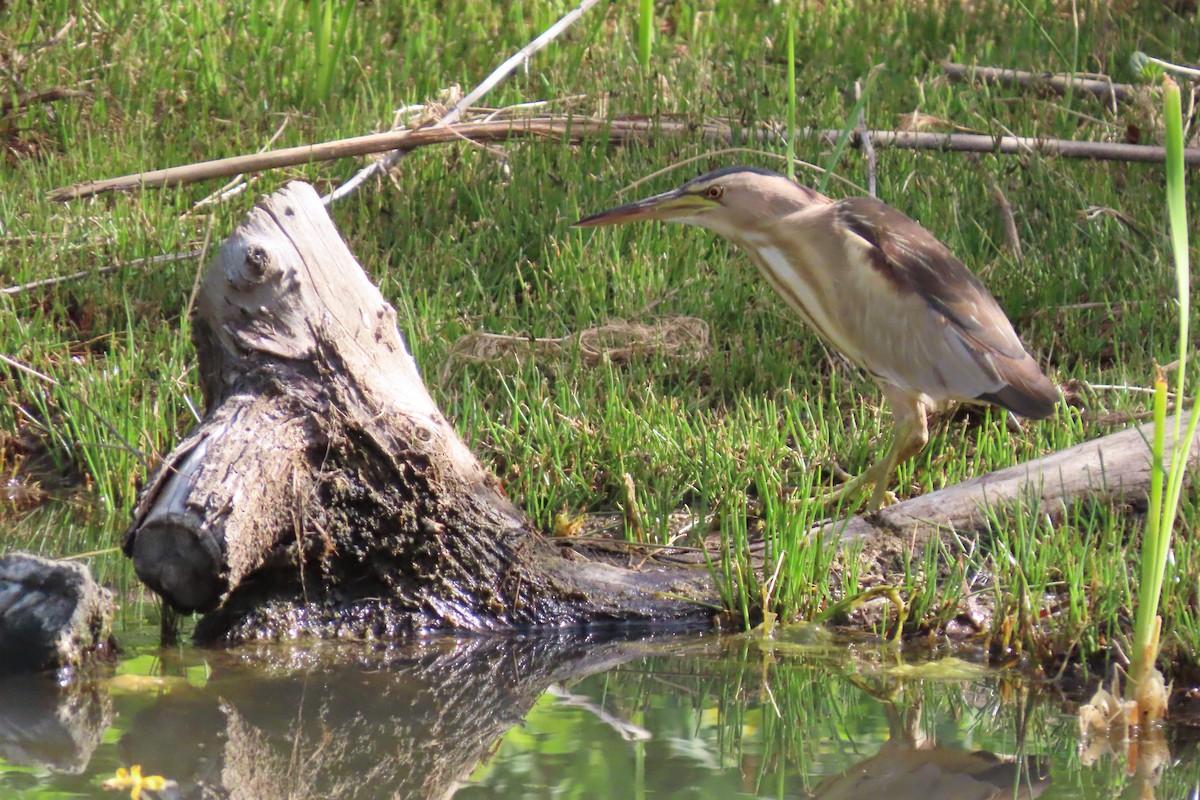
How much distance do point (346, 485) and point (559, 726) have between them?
95 centimetres

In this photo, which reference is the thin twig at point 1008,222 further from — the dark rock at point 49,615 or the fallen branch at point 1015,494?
the dark rock at point 49,615

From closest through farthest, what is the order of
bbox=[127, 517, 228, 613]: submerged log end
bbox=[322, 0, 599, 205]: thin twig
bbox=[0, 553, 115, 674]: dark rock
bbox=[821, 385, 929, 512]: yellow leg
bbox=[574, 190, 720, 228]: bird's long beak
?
bbox=[0, 553, 115, 674]: dark rock
bbox=[127, 517, 228, 613]: submerged log end
bbox=[821, 385, 929, 512]: yellow leg
bbox=[574, 190, 720, 228]: bird's long beak
bbox=[322, 0, 599, 205]: thin twig

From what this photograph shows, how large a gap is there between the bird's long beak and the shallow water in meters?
1.81

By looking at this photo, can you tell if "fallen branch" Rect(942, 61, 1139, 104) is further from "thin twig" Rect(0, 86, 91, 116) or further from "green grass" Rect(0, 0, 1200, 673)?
"thin twig" Rect(0, 86, 91, 116)

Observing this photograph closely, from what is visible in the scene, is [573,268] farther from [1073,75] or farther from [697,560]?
[1073,75]

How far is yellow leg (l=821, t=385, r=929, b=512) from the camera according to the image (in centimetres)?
461

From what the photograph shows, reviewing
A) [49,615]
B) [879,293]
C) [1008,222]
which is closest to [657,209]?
[879,293]

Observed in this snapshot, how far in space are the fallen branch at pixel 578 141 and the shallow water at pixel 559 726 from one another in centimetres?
313

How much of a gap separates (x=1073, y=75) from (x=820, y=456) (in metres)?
3.40

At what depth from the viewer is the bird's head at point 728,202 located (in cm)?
509

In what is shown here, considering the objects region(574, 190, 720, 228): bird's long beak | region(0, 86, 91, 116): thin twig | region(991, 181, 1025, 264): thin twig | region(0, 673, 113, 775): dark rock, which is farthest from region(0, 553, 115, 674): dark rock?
region(0, 86, 91, 116): thin twig

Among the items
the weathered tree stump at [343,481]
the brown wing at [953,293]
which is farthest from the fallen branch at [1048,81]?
the weathered tree stump at [343,481]

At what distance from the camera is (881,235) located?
4.92m

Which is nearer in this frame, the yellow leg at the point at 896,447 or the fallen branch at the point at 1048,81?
the yellow leg at the point at 896,447
